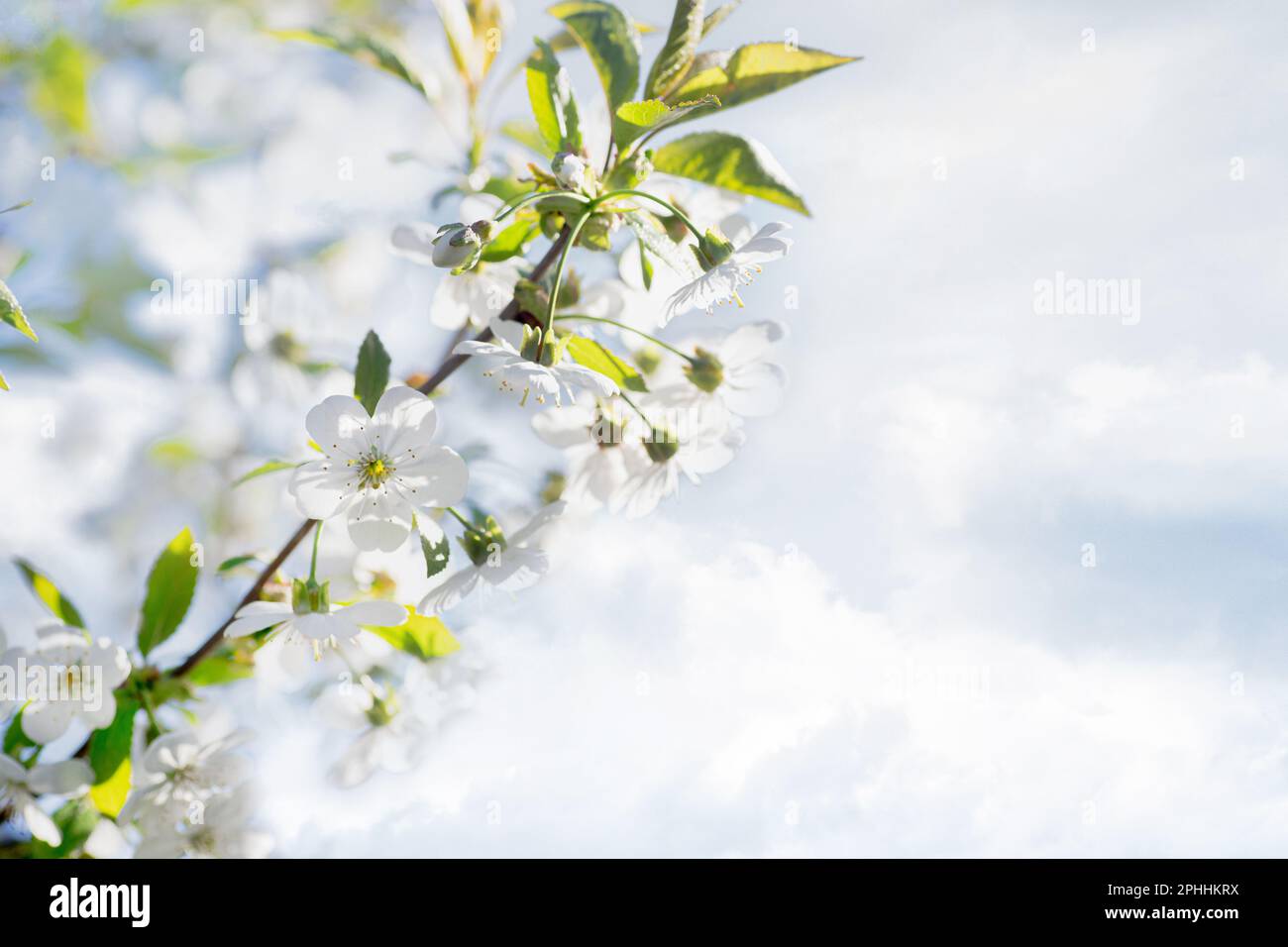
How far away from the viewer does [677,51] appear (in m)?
0.77

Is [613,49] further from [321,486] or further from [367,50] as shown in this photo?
[321,486]

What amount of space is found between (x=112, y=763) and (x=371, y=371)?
46 centimetres

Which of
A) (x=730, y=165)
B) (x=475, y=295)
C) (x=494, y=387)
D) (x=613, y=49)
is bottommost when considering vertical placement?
(x=494, y=387)

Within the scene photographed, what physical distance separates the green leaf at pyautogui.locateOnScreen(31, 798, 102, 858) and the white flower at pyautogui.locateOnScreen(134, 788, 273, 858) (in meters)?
0.05

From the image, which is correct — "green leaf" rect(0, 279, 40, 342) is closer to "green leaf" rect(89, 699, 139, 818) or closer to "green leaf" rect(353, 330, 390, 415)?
"green leaf" rect(353, 330, 390, 415)

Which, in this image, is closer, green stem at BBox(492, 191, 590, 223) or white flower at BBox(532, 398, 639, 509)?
green stem at BBox(492, 191, 590, 223)

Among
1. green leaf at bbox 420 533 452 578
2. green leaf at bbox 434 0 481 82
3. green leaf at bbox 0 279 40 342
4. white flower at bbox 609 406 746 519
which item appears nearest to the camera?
green leaf at bbox 0 279 40 342

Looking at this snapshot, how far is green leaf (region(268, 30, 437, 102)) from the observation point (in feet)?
2.92

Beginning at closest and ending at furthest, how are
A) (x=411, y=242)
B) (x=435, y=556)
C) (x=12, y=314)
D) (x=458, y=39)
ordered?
(x=12, y=314), (x=435, y=556), (x=411, y=242), (x=458, y=39)

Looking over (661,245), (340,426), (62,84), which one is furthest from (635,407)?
(62,84)

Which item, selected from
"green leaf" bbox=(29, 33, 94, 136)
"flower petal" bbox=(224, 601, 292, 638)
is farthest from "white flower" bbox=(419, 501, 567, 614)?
"green leaf" bbox=(29, 33, 94, 136)

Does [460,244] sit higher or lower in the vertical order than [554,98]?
lower

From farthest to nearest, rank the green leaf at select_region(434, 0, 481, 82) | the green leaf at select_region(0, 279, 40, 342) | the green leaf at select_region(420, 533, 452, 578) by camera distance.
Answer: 1. the green leaf at select_region(434, 0, 481, 82)
2. the green leaf at select_region(420, 533, 452, 578)
3. the green leaf at select_region(0, 279, 40, 342)
